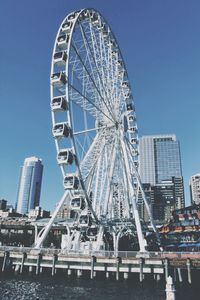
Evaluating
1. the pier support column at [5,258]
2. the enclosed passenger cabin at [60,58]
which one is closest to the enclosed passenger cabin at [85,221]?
the pier support column at [5,258]

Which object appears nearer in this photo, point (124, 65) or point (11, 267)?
point (11, 267)

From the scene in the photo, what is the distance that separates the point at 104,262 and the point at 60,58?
2729cm

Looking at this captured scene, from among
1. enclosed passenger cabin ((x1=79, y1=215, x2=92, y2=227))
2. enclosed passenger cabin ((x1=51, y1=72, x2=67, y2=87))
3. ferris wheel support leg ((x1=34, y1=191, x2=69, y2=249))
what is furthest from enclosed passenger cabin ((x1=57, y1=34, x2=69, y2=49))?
enclosed passenger cabin ((x1=79, y1=215, x2=92, y2=227))

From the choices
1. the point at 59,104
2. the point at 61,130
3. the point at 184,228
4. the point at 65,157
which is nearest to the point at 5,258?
the point at 65,157

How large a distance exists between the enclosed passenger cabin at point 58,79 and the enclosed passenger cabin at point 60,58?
6.20ft

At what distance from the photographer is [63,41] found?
1563 inches

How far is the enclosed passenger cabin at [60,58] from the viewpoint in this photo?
38219 mm

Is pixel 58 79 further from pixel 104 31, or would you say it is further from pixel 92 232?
pixel 92 232

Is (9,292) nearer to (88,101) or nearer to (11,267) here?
(11,267)

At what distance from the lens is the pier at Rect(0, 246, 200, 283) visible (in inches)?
1357

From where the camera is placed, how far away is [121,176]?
49.4 meters

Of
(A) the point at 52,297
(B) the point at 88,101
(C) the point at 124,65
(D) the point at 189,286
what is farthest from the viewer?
(C) the point at 124,65

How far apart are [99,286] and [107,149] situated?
22.2 meters

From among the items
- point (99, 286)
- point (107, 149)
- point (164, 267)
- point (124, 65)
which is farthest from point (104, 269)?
point (124, 65)
